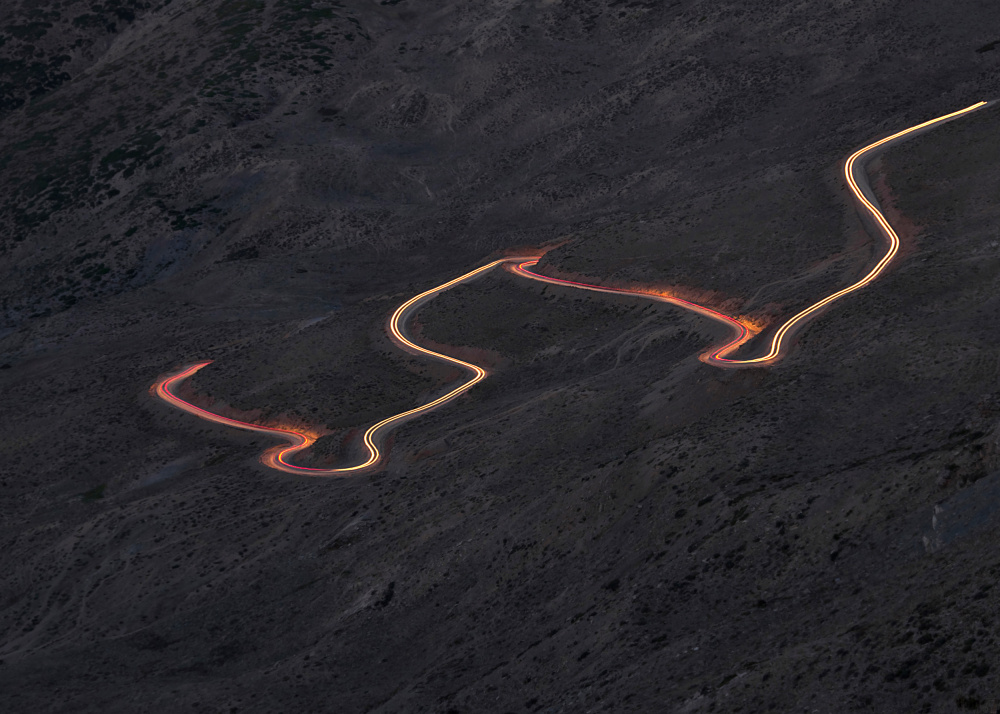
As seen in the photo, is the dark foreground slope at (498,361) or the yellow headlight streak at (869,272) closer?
the dark foreground slope at (498,361)

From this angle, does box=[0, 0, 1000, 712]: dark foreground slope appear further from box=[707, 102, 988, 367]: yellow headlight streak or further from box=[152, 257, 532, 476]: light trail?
box=[152, 257, 532, 476]: light trail

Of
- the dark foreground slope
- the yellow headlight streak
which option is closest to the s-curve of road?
the yellow headlight streak

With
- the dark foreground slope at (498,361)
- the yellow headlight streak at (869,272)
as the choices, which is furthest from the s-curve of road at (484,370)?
the dark foreground slope at (498,361)

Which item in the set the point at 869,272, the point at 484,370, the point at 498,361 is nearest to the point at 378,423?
the point at 484,370

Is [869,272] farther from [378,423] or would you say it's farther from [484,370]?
[378,423]

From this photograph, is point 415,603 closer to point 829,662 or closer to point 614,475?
point 614,475

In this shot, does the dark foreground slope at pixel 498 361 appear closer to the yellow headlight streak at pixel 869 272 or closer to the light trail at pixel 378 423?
the yellow headlight streak at pixel 869 272
